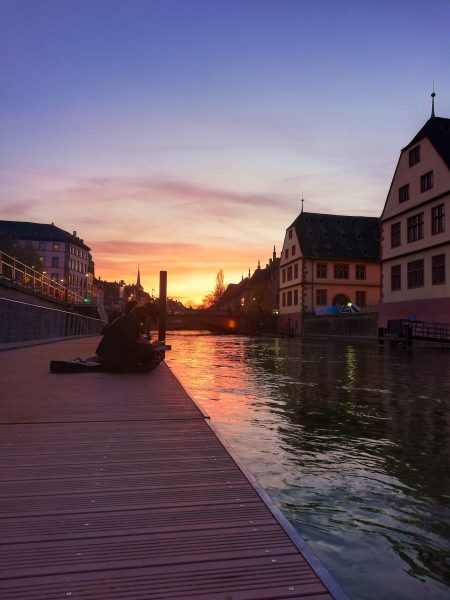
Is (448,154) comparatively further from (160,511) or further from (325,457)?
(160,511)

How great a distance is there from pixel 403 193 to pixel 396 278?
6.95 m

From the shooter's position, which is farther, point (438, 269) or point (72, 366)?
point (438, 269)

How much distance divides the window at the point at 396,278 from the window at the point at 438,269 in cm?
512

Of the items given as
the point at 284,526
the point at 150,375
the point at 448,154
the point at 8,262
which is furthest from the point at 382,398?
the point at 448,154

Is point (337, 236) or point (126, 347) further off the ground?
point (337, 236)

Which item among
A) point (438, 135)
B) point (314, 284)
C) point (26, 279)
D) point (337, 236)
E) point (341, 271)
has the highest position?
point (438, 135)

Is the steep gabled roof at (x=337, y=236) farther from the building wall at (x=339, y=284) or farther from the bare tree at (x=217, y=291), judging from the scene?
the bare tree at (x=217, y=291)

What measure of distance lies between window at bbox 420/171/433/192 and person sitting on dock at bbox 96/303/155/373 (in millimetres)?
31599

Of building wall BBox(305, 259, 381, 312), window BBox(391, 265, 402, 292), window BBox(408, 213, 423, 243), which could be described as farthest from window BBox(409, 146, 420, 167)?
building wall BBox(305, 259, 381, 312)

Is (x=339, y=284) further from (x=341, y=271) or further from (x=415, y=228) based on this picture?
(x=415, y=228)

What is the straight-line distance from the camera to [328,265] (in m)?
67.6

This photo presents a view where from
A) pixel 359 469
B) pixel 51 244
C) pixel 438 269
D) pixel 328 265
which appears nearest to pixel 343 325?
pixel 328 265

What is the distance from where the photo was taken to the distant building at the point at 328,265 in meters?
66.7

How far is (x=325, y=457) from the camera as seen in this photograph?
602cm
